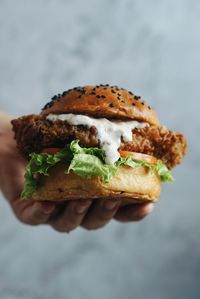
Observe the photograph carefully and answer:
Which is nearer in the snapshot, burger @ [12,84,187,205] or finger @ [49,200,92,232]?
burger @ [12,84,187,205]

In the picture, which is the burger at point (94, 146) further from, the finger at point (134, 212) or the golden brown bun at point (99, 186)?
the finger at point (134, 212)

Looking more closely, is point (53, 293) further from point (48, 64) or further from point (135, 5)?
point (135, 5)

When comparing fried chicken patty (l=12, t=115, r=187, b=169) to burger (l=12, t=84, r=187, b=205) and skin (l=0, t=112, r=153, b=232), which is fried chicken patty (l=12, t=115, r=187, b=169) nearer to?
burger (l=12, t=84, r=187, b=205)

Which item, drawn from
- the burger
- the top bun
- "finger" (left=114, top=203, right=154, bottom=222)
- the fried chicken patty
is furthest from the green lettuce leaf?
"finger" (left=114, top=203, right=154, bottom=222)

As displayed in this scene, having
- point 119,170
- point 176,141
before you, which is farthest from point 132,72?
point 119,170

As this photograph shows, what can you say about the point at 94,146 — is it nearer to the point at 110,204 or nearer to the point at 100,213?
the point at 110,204

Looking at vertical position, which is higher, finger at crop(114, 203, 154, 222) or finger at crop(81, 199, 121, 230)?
finger at crop(114, 203, 154, 222)
